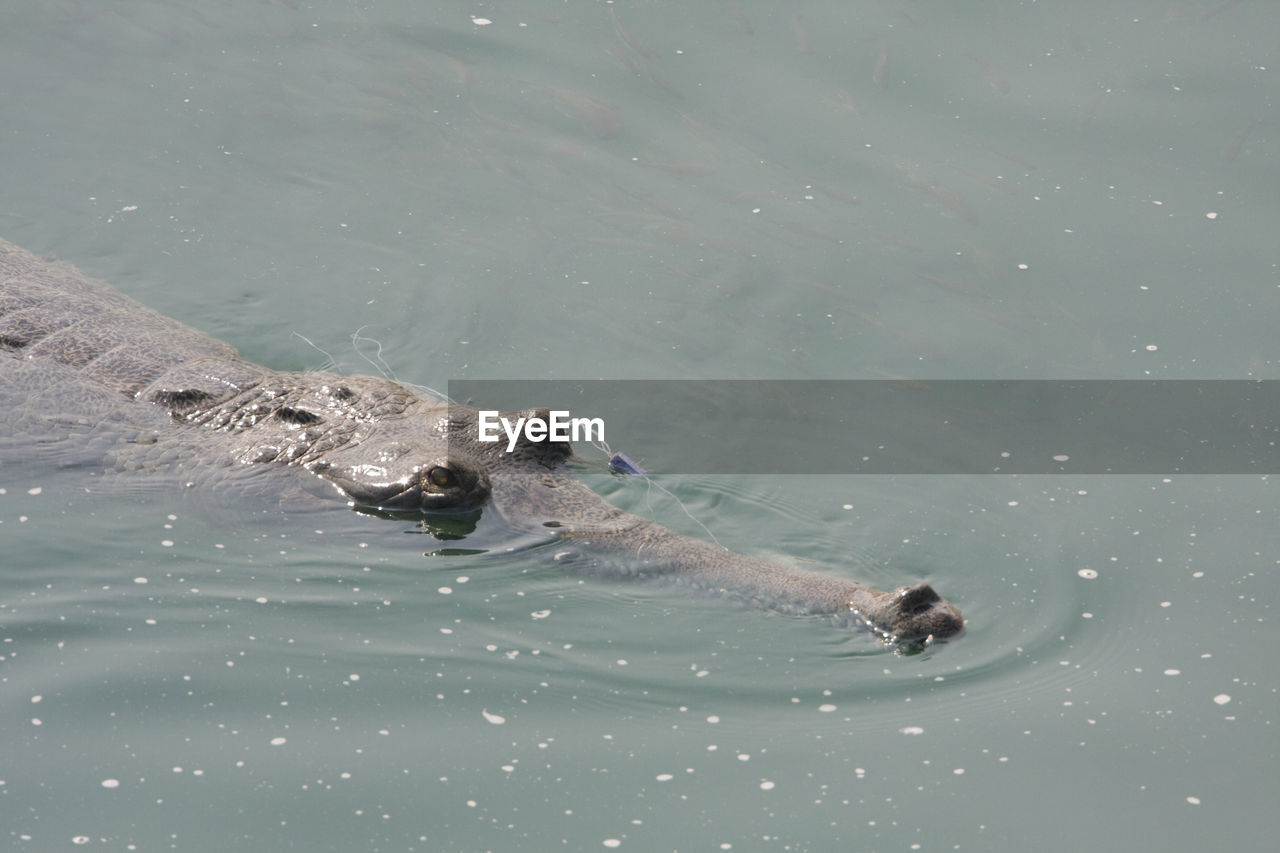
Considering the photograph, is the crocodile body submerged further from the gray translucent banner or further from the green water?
the gray translucent banner

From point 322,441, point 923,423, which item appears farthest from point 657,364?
point 322,441

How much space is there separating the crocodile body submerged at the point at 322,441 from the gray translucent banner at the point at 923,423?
3.49 ft

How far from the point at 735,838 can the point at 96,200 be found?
8649 millimetres

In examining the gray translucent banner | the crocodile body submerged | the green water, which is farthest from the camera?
the gray translucent banner

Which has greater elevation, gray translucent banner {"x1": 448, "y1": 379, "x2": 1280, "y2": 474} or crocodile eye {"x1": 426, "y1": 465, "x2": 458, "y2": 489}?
gray translucent banner {"x1": 448, "y1": 379, "x2": 1280, "y2": 474}

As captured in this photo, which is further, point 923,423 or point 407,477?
point 923,423

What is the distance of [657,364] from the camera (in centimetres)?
984

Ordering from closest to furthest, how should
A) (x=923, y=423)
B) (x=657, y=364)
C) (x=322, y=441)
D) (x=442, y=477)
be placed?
(x=442, y=477) < (x=322, y=441) < (x=923, y=423) < (x=657, y=364)

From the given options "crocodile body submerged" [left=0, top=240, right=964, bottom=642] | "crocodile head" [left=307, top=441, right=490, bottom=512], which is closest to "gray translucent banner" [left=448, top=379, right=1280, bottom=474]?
"crocodile body submerged" [left=0, top=240, right=964, bottom=642]

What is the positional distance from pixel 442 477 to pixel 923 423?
363 centimetres

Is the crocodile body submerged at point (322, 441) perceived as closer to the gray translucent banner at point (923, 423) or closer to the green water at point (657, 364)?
the green water at point (657, 364)

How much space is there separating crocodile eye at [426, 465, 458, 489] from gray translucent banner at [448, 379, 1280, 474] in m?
1.65

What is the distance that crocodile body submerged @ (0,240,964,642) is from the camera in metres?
7.42

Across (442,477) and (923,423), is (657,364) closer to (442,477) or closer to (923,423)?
(923,423)
